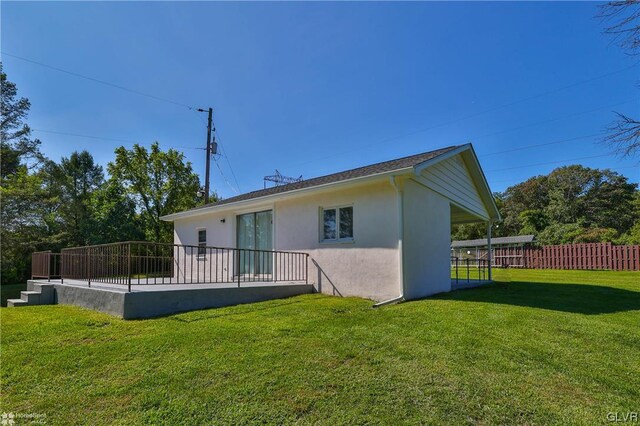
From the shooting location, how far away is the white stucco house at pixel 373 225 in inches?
283

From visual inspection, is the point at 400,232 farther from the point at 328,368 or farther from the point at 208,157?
the point at 208,157

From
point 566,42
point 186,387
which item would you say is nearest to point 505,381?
point 186,387

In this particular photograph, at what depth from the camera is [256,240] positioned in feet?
33.8

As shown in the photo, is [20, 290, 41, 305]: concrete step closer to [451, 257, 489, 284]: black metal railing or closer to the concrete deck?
the concrete deck

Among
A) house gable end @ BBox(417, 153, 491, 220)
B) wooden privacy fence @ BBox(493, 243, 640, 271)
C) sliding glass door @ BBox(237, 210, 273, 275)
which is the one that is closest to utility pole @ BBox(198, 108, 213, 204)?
sliding glass door @ BBox(237, 210, 273, 275)

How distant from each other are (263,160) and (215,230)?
1657 centimetres

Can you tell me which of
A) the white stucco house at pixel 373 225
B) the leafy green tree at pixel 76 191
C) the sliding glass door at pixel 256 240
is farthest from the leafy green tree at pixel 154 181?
the sliding glass door at pixel 256 240

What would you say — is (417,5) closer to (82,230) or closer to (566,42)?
(566,42)

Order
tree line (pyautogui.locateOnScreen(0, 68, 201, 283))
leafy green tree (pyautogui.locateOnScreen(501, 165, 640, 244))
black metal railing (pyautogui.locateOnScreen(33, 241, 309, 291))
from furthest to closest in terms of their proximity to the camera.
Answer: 1. leafy green tree (pyautogui.locateOnScreen(501, 165, 640, 244))
2. tree line (pyautogui.locateOnScreen(0, 68, 201, 283))
3. black metal railing (pyautogui.locateOnScreen(33, 241, 309, 291))

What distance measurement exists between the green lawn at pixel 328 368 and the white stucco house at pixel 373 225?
1.80 meters

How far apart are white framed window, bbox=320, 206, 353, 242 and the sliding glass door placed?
6.45 ft

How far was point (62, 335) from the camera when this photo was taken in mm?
4742

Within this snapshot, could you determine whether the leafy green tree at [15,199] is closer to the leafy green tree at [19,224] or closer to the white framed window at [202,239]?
the leafy green tree at [19,224]

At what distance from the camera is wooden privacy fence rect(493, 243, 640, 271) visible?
18.1 m
